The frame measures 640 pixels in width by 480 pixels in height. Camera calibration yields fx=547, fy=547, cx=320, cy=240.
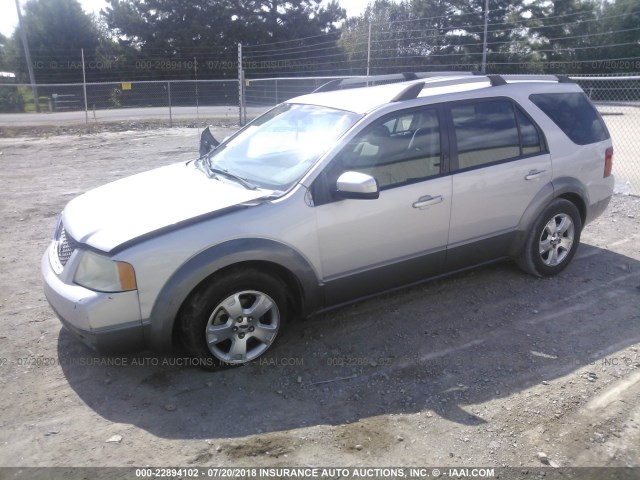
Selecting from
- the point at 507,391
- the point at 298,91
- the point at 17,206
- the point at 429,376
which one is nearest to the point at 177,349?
the point at 429,376

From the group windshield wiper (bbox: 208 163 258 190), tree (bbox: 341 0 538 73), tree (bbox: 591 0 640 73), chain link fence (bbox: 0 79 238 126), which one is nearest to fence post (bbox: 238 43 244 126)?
chain link fence (bbox: 0 79 238 126)

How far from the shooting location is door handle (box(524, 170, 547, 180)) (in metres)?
4.71

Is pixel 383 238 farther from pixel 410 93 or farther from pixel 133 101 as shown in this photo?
pixel 133 101

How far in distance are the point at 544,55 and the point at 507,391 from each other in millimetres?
22160

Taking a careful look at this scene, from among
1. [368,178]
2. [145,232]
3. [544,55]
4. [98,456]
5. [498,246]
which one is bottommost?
[98,456]

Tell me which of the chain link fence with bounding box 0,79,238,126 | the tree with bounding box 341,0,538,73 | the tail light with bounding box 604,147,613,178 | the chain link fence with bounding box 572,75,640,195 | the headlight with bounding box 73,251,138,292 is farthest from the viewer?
the chain link fence with bounding box 0,79,238,126

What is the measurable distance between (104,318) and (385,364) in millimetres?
1845

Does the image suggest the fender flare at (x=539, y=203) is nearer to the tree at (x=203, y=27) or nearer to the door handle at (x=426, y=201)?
the door handle at (x=426, y=201)

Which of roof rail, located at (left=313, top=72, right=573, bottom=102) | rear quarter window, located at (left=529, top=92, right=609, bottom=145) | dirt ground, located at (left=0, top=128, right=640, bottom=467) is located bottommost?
dirt ground, located at (left=0, top=128, right=640, bottom=467)

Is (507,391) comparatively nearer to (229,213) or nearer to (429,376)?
(429,376)

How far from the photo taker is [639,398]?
3.39 metres

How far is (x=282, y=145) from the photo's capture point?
4.38 m

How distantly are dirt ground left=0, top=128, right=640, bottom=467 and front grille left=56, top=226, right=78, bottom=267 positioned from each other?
0.71 m

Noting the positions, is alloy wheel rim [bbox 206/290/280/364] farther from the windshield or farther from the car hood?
the windshield
